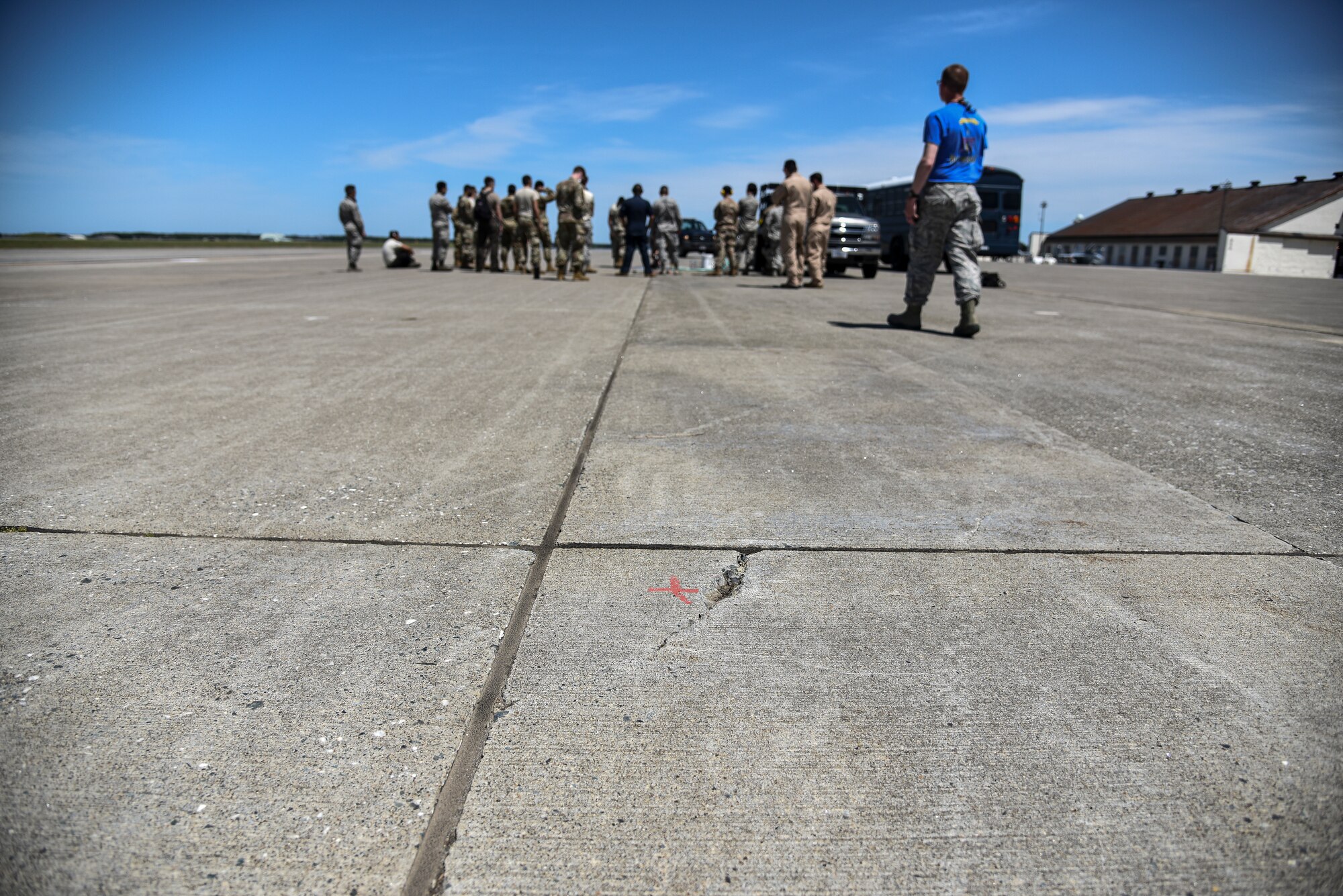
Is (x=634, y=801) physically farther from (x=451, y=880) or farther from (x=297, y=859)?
(x=297, y=859)

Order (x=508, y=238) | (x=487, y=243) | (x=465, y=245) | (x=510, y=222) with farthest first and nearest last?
(x=465, y=245), (x=487, y=243), (x=508, y=238), (x=510, y=222)

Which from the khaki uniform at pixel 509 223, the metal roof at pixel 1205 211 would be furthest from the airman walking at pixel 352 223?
the metal roof at pixel 1205 211

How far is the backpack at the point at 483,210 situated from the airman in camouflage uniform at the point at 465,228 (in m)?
0.53

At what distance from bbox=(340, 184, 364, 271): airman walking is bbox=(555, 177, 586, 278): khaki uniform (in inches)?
220

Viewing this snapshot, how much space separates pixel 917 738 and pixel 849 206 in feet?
67.2

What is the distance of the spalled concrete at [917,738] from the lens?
1443 mm

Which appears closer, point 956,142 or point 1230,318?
point 956,142

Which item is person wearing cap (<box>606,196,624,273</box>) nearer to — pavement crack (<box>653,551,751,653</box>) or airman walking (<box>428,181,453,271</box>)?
airman walking (<box>428,181,453,271</box>)

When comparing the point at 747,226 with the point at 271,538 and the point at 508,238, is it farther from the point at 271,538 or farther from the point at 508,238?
the point at 271,538

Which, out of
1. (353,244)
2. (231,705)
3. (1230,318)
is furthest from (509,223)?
(231,705)

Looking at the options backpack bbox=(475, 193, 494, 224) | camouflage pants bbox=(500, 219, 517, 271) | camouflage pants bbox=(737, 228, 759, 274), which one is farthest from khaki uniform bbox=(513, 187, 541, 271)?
camouflage pants bbox=(737, 228, 759, 274)

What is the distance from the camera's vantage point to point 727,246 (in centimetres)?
2123

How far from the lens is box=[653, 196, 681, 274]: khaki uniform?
2172cm

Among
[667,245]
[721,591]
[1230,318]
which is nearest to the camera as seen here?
[721,591]
